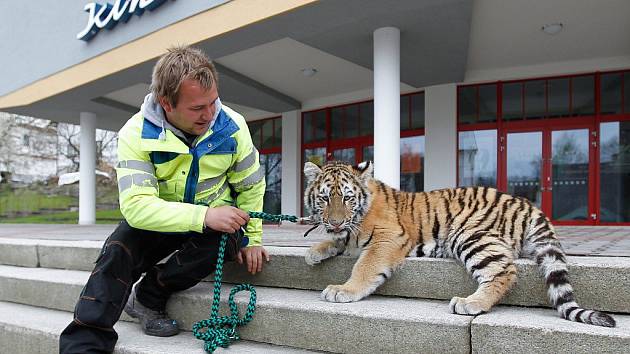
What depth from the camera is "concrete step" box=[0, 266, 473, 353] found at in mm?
2090

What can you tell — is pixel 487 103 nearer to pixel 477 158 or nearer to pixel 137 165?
pixel 477 158

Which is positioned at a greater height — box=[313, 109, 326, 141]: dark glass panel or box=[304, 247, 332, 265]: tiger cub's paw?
box=[313, 109, 326, 141]: dark glass panel

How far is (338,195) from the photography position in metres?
2.62

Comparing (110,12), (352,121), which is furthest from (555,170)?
(110,12)

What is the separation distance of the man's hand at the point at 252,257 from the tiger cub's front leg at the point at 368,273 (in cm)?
53

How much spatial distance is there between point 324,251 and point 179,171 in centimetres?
103

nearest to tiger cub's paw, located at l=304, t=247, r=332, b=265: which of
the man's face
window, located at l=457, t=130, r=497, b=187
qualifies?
the man's face

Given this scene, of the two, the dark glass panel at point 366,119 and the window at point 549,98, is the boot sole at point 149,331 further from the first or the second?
the dark glass panel at point 366,119

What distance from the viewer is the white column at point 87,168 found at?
530 inches

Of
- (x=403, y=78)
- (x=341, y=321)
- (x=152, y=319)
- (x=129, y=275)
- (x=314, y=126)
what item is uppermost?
(x=403, y=78)

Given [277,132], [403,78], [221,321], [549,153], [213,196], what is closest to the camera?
[221,321]

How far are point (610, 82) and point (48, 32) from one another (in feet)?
45.1

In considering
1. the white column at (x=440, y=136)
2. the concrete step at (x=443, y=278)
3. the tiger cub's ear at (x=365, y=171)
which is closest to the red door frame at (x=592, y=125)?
the white column at (x=440, y=136)

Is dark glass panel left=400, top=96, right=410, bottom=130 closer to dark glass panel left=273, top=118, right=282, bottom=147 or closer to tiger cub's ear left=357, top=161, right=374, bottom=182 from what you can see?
dark glass panel left=273, top=118, right=282, bottom=147
